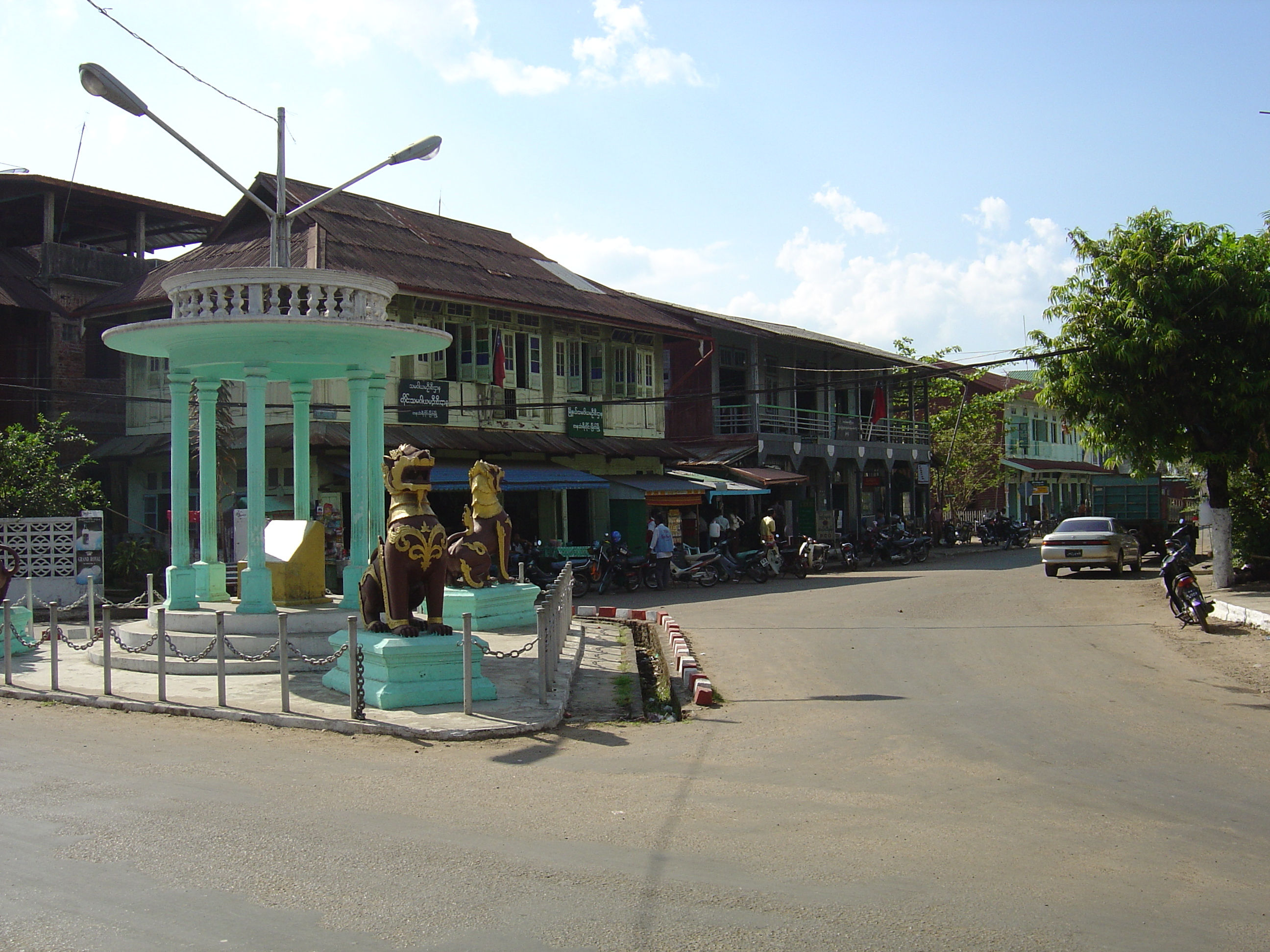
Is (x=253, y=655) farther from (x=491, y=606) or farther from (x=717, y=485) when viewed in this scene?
(x=717, y=485)

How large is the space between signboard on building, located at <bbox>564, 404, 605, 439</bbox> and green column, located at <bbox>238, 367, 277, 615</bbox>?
14.2m

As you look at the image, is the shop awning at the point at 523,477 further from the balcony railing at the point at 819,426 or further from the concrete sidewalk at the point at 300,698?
the concrete sidewalk at the point at 300,698

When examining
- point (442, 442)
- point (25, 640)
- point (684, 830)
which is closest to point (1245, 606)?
point (684, 830)

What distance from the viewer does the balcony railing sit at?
3275 cm

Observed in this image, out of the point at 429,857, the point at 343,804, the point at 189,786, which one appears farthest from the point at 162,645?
the point at 429,857

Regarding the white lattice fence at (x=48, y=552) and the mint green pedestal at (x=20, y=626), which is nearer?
the mint green pedestal at (x=20, y=626)

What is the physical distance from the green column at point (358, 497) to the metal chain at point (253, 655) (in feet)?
4.53

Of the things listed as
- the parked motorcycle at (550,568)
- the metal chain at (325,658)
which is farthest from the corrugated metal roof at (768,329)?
the metal chain at (325,658)

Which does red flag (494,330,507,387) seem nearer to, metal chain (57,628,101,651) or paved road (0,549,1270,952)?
metal chain (57,628,101,651)

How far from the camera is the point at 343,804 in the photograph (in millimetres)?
6078

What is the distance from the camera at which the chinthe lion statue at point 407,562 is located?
923 centimetres

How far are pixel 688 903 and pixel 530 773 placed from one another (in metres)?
2.59

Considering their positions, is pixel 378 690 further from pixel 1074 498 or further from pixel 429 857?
pixel 1074 498

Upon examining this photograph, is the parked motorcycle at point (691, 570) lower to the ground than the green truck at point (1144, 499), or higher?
lower
